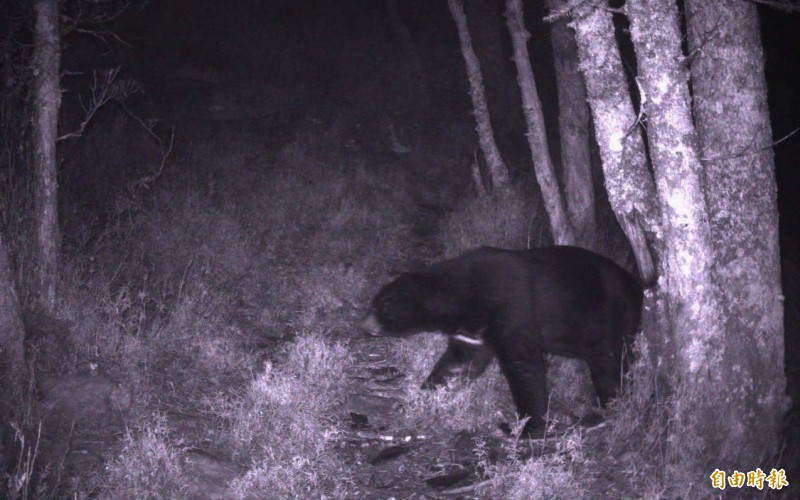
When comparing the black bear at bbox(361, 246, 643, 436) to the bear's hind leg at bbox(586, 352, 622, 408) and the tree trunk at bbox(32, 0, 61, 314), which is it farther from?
the tree trunk at bbox(32, 0, 61, 314)

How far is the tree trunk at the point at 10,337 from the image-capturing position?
388cm

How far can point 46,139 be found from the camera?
525 cm

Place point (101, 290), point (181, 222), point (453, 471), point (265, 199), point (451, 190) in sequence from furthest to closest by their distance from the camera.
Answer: point (451, 190)
point (265, 199)
point (181, 222)
point (101, 290)
point (453, 471)

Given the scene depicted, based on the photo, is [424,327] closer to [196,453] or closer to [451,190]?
[196,453]

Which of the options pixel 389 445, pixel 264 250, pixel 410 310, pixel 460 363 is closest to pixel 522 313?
pixel 460 363

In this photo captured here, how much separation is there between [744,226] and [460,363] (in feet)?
7.73

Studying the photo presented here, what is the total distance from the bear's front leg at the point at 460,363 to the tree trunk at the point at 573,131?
2.55 metres

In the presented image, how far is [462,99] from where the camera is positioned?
54.6 feet

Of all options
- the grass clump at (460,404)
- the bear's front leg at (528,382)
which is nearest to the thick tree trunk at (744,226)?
the bear's front leg at (528,382)

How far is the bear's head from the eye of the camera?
5238mm

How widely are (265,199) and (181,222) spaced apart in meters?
2.00

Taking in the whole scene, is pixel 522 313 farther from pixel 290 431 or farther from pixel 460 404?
pixel 290 431

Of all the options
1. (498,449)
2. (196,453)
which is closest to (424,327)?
(498,449)

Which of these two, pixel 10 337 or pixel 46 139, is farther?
pixel 46 139
